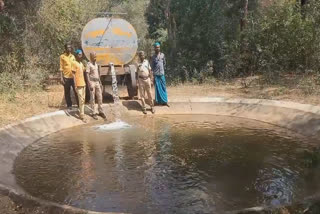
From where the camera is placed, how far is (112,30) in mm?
12578

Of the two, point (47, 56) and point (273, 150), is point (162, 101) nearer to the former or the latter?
point (273, 150)

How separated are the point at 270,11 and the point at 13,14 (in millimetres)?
10154

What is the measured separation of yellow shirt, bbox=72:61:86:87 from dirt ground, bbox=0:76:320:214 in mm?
1297

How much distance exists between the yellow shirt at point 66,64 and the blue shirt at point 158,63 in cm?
231

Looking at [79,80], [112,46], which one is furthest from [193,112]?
[79,80]

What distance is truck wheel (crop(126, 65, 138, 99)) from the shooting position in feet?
41.5

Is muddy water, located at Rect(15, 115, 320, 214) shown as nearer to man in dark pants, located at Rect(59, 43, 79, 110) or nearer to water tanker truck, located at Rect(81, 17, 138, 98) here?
man in dark pants, located at Rect(59, 43, 79, 110)

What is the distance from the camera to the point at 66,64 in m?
11.0

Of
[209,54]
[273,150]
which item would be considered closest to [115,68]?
[273,150]

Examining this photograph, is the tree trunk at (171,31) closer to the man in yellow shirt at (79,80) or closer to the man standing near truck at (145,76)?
the man standing near truck at (145,76)

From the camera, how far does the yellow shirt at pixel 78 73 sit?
34.8ft

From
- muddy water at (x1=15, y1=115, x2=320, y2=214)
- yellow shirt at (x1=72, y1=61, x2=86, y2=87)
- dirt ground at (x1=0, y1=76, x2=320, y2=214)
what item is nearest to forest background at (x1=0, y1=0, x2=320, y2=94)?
dirt ground at (x1=0, y1=76, x2=320, y2=214)

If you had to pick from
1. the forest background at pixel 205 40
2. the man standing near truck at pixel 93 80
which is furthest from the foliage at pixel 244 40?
the man standing near truck at pixel 93 80

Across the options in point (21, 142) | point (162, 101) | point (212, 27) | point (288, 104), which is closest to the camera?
point (21, 142)
